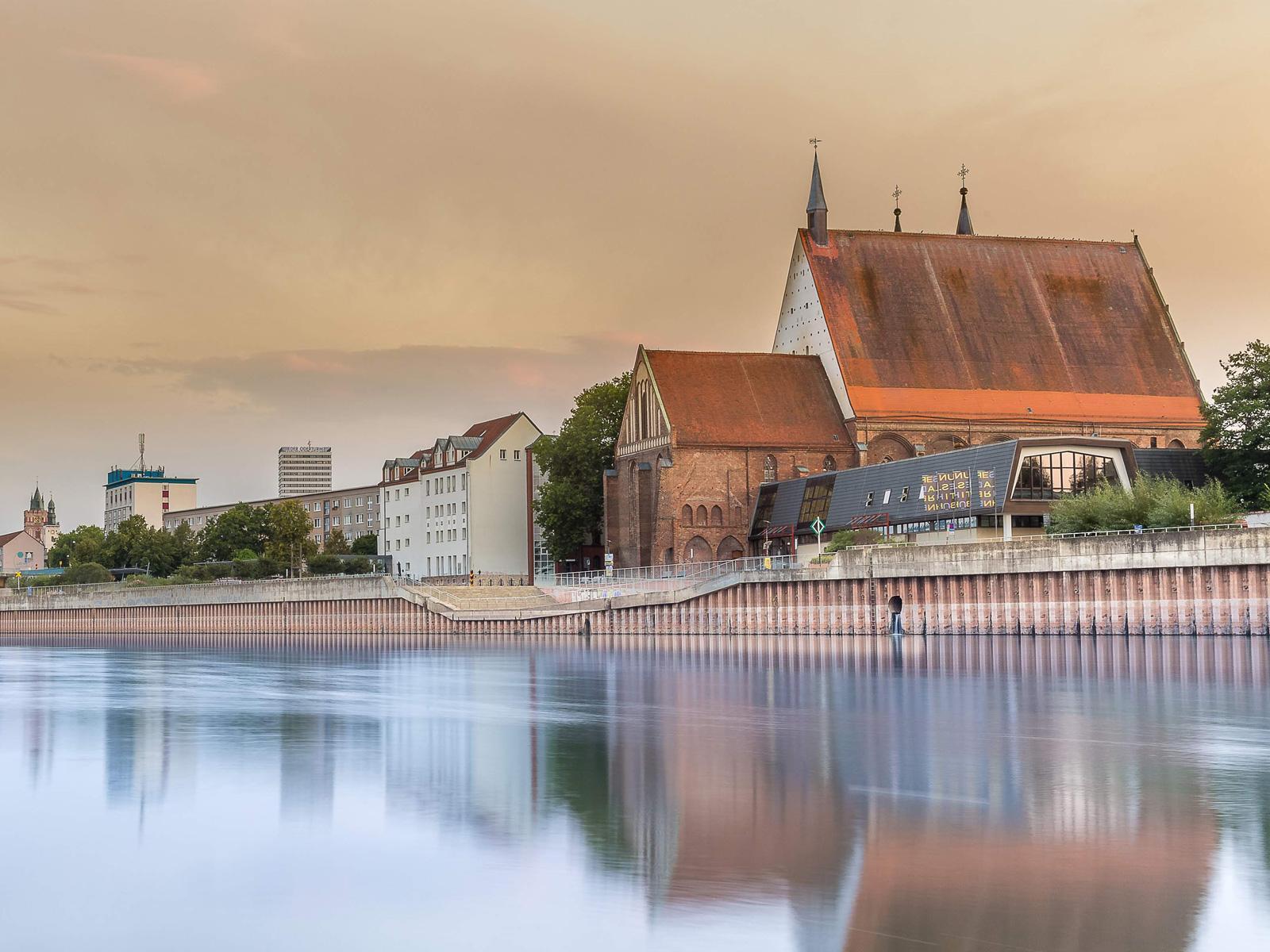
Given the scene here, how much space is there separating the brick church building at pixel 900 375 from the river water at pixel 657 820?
57.0 m

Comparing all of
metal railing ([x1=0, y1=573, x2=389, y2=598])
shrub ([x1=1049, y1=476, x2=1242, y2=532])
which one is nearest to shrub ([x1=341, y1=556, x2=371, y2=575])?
metal railing ([x1=0, y1=573, x2=389, y2=598])

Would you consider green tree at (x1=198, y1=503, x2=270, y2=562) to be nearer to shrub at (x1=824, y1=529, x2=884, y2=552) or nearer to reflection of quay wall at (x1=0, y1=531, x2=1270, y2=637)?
reflection of quay wall at (x1=0, y1=531, x2=1270, y2=637)

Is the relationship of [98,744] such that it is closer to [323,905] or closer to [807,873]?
[323,905]

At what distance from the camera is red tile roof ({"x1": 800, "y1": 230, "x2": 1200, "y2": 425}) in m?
102

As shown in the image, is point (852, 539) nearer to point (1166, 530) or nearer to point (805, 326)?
point (1166, 530)

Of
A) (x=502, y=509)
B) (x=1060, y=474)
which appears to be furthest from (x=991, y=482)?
(x=502, y=509)

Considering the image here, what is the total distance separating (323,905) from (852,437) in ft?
283

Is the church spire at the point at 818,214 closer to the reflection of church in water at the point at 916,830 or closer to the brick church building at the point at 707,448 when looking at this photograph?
the brick church building at the point at 707,448

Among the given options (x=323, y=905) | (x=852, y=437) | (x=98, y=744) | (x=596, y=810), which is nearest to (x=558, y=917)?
(x=323, y=905)

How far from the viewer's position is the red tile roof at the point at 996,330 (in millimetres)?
101812

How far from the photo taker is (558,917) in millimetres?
14734

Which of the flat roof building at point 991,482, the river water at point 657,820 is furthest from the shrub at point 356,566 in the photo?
the river water at point 657,820

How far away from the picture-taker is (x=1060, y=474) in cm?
7800

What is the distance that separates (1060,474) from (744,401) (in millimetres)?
26718
